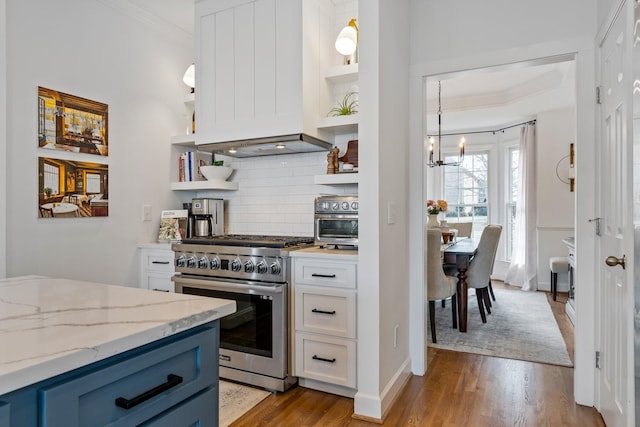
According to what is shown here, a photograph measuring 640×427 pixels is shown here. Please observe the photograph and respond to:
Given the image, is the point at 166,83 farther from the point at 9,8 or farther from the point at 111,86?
the point at 9,8

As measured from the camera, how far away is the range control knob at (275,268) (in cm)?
252

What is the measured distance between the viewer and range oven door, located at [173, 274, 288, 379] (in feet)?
8.21

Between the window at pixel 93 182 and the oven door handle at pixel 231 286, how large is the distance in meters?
0.85

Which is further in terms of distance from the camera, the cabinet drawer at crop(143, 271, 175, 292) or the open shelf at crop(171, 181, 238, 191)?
the open shelf at crop(171, 181, 238, 191)

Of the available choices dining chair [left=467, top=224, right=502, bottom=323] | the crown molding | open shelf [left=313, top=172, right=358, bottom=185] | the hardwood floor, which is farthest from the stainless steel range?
dining chair [left=467, top=224, right=502, bottom=323]

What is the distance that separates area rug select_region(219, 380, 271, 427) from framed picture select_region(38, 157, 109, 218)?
1552 mm

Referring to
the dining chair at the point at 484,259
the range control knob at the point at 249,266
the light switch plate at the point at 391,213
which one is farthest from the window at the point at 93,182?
the dining chair at the point at 484,259

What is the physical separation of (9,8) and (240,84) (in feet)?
4.66

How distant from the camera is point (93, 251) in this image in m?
2.86

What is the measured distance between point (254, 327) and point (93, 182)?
1.55 m

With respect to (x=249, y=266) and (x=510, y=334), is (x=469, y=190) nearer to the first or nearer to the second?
(x=510, y=334)

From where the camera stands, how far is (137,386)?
906 mm

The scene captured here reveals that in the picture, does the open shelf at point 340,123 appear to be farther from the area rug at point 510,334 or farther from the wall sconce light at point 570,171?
the wall sconce light at point 570,171

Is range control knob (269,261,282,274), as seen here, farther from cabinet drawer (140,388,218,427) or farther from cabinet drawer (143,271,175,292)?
cabinet drawer (140,388,218,427)
